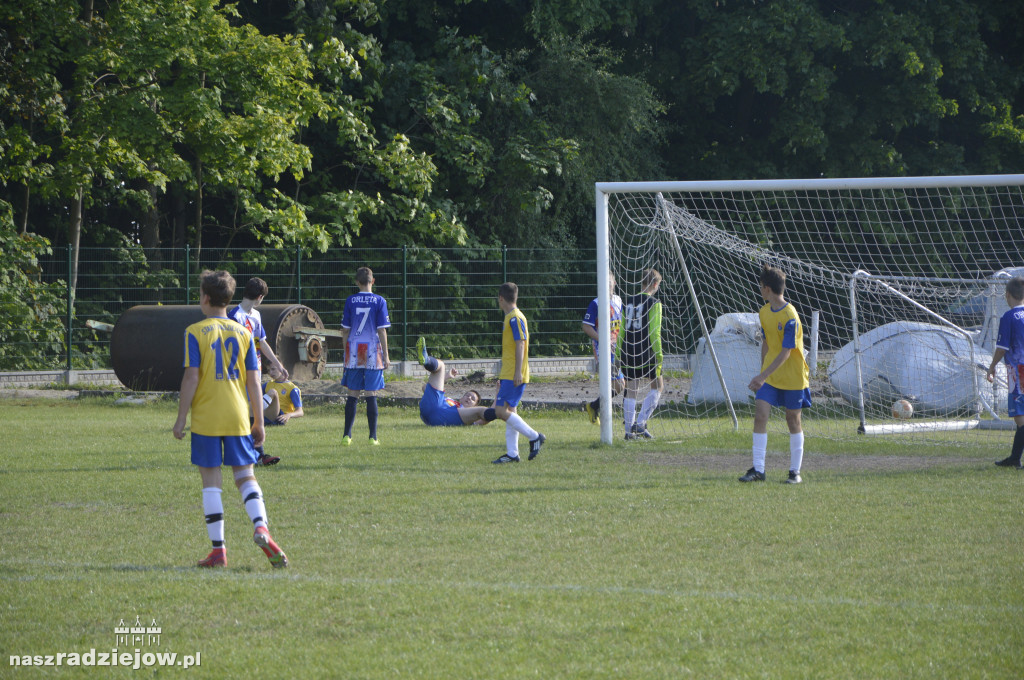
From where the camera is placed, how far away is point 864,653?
403 cm

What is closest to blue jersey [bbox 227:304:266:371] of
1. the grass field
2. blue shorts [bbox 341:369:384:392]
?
blue shorts [bbox 341:369:384:392]

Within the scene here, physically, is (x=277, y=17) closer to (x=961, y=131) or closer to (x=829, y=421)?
(x=829, y=421)

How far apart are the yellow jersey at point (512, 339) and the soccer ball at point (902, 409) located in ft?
18.5

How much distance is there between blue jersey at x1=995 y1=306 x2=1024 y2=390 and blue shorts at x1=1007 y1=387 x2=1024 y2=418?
3.2 inches

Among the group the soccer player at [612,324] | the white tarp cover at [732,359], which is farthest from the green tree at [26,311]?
the white tarp cover at [732,359]

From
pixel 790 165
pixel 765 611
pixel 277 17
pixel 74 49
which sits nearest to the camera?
pixel 765 611

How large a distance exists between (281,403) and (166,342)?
3.82m

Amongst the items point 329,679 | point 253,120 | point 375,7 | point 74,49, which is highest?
point 375,7

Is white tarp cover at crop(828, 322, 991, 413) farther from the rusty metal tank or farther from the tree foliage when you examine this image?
the rusty metal tank

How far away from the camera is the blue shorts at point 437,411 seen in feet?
42.5

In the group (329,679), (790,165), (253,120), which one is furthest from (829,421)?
(790,165)

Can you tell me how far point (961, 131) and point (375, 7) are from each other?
17.0 metres

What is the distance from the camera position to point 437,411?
13.0 metres

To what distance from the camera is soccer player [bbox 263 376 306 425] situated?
12.8 metres
